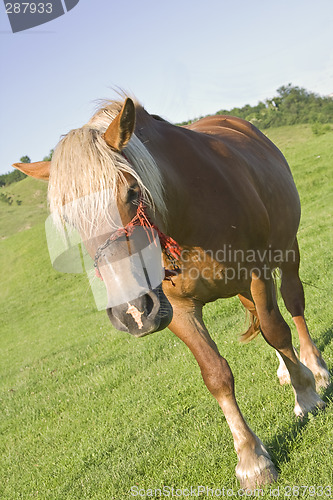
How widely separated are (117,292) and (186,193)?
3.39 feet

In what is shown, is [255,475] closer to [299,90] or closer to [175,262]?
[175,262]

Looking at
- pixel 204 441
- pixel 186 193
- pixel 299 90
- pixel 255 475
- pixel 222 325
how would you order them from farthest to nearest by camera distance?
pixel 299 90
pixel 222 325
pixel 204 441
pixel 186 193
pixel 255 475

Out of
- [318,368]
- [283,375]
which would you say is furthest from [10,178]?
[318,368]

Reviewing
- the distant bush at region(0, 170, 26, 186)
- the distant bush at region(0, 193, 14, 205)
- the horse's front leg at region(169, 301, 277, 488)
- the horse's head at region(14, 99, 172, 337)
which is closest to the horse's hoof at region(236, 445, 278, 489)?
the horse's front leg at region(169, 301, 277, 488)

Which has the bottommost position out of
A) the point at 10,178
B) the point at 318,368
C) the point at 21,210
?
the point at 21,210

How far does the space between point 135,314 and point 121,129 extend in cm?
102

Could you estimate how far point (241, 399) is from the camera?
4.51 m

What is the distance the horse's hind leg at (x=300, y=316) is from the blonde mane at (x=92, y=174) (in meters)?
2.41

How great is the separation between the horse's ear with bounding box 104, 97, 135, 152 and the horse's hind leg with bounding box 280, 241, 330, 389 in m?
2.84

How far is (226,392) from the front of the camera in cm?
350

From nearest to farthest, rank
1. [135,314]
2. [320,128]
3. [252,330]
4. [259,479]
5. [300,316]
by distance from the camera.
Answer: [135,314]
[259,479]
[300,316]
[252,330]
[320,128]

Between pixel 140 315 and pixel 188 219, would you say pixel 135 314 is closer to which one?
pixel 140 315

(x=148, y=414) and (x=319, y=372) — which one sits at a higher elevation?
(x=319, y=372)

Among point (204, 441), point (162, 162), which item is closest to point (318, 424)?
point (204, 441)
